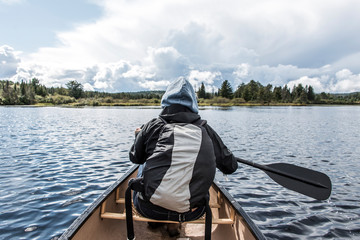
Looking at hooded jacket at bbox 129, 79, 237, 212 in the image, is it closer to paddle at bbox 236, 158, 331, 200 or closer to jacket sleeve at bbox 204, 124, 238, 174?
jacket sleeve at bbox 204, 124, 238, 174

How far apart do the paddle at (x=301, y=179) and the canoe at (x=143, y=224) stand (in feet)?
3.37

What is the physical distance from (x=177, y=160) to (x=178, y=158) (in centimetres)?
2

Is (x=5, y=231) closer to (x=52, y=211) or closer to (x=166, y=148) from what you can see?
(x=52, y=211)

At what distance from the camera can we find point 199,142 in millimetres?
2582

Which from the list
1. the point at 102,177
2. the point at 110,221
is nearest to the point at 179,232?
the point at 110,221

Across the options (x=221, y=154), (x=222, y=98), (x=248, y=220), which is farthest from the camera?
(x=222, y=98)

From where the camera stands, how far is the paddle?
4.37 meters

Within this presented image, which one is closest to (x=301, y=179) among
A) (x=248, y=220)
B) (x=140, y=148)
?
(x=248, y=220)

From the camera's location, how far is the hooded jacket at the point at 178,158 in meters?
2.49

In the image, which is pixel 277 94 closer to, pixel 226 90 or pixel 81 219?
pixel 226 90

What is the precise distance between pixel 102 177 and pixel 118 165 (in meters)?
1.82

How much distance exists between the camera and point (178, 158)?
249 centimetres

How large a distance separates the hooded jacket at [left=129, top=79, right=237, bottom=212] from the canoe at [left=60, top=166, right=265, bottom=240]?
0.96 m

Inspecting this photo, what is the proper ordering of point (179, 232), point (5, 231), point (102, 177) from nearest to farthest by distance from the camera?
1. point (179, 232)
2. point (5, 231)
3. point (102, 177)
